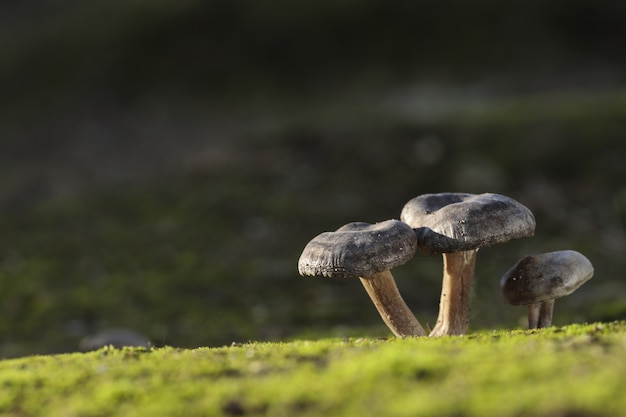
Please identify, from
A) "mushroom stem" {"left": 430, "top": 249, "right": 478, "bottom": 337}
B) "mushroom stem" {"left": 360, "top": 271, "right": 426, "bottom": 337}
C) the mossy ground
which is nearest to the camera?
the mossy ground

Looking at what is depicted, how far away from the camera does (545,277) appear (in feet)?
25.1

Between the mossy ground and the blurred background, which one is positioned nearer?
the mossy ground

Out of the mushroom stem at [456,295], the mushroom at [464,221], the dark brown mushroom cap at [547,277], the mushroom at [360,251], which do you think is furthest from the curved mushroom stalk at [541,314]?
the mushroom at [360,251]

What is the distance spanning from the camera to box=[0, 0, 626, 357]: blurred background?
14273mm

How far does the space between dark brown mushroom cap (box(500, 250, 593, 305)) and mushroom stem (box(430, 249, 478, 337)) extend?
1.71 ft

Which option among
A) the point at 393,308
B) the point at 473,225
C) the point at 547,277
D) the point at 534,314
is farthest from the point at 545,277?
the point at 393,308

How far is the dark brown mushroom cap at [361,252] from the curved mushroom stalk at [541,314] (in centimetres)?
A: 202

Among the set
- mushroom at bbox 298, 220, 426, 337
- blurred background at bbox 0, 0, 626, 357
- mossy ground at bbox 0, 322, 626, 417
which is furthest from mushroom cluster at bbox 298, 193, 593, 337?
blurred background at bbox 0, 0, 626, 357

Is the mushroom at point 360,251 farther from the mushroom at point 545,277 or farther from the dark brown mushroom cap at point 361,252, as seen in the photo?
the mushroom at point 545,277

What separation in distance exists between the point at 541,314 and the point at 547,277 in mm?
908

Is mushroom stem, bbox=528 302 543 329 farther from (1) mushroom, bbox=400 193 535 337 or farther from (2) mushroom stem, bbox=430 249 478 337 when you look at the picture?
(1) mushroom, bbox=400 193 535 337

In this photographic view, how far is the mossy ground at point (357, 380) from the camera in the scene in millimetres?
4535

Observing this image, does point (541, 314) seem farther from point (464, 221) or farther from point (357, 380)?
point (357, 380)

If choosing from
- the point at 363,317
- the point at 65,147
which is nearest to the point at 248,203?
the point at 363,317
